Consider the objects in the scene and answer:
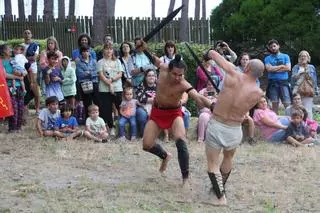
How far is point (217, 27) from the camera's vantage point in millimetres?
20828

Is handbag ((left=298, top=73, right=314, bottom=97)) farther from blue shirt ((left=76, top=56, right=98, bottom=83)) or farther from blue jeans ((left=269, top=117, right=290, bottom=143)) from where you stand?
blue shirt ((left=76, top=56, right=98, bottom=83))

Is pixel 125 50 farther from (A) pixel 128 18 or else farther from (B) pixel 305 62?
(A) pixel 128 18

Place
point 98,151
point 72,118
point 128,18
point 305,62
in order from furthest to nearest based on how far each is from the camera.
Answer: point 128,18
point 305,62
point 72,118
point 98,151

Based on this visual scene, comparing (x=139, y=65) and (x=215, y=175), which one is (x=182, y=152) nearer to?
(x=215, y=175)

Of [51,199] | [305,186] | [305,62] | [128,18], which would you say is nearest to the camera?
[51,199]

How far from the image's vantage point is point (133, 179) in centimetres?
836

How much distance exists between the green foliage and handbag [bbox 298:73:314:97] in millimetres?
6670

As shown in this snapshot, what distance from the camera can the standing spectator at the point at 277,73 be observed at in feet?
39.3

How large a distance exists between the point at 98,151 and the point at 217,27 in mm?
11731

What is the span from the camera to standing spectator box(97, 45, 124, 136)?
1116cm

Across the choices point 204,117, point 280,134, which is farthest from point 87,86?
point 280,134

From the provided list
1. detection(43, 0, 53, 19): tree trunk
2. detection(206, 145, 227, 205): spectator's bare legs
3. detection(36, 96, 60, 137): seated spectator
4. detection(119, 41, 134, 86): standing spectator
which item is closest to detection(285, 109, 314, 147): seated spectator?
detection(119, 41, 134, 86): standing spectator

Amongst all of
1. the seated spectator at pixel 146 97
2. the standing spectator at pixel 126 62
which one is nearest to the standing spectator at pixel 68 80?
the standing spectator at pixel 126 62

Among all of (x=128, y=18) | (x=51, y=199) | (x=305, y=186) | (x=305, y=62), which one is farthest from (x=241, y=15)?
(x=51, y=199)
